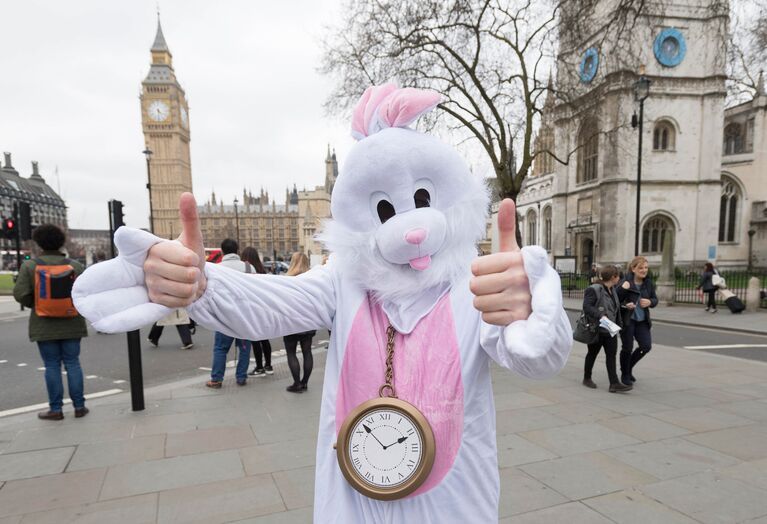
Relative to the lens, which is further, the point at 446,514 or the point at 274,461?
the point at 274,461

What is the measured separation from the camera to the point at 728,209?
27922mm

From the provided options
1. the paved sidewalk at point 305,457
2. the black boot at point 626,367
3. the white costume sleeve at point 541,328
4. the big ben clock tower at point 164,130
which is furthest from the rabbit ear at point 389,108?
the big ben clock tower at point 164,130

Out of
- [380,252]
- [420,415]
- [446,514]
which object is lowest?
[446,514]

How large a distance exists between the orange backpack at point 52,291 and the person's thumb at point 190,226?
149 inches

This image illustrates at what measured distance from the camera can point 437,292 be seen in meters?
1.57

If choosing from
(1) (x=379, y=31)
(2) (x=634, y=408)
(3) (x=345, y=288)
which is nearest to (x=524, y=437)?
(2) (x=634, y=408)

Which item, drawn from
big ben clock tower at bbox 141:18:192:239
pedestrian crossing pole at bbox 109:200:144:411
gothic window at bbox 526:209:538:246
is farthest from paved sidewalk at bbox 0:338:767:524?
big ben clock tower at bbox 141:18:192:239

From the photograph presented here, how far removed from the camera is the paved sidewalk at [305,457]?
2.85m

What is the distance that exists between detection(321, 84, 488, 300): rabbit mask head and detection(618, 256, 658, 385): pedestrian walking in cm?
491

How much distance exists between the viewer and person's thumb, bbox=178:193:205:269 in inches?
49.0

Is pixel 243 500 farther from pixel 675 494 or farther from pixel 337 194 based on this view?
pixel 675 494

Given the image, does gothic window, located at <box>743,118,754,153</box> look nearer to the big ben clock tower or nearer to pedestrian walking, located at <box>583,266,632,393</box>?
pedestrian walking, located at <box>583,266,632,393</box>

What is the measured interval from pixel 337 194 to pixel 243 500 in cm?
242

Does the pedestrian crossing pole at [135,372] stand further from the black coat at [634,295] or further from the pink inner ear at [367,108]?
the black coat at [634,295]
